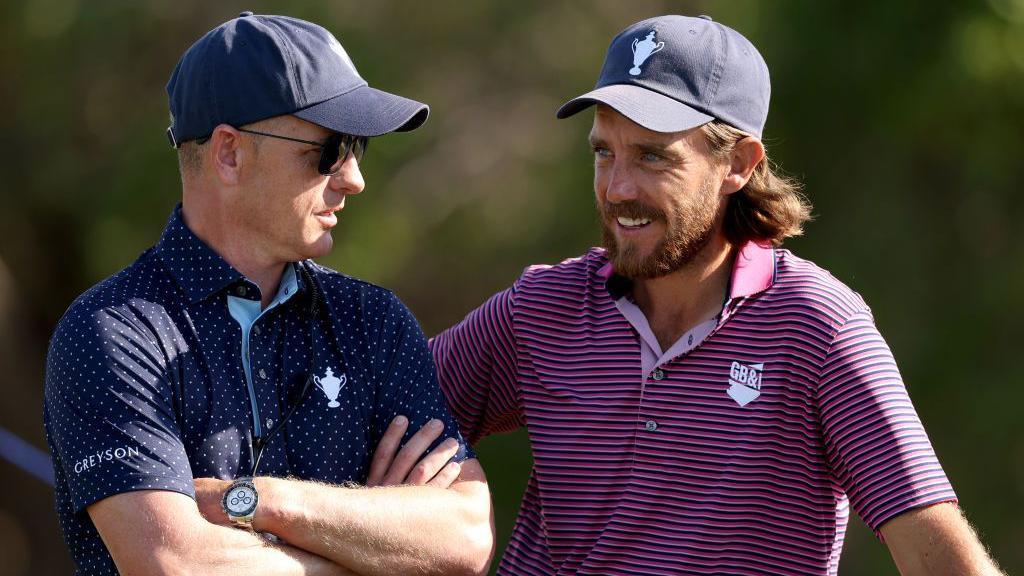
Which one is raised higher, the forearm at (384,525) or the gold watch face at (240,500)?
the gold watch face at (240,500)

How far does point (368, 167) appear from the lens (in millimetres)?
8609

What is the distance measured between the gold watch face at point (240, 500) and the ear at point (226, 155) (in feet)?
2.17

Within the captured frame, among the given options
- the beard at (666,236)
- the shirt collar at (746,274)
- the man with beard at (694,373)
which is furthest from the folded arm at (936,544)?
the beard at (666,236)

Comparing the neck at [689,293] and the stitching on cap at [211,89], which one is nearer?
the stitching on cap at [211,89]

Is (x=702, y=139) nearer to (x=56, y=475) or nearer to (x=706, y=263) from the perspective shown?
(x=706, y=263)

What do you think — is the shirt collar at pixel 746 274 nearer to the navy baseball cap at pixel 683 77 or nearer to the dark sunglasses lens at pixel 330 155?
the navy baseball cap at pixel 683 77

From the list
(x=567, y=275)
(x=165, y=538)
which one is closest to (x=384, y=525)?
(x=165, y=538)

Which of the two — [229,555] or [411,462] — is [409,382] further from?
[229,555]

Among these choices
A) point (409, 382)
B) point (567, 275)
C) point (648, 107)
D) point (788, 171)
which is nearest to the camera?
point (409, 382)

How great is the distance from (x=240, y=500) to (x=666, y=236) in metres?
1.17

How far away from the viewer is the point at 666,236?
123 inches

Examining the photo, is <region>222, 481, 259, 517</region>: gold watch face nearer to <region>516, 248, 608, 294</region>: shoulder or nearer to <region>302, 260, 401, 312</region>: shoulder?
<region>302, 260, 401, 312</region>: shoulder

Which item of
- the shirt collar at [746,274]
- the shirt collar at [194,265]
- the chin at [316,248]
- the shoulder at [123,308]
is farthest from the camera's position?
the shirt collar at [746,274]

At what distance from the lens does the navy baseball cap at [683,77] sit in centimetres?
311
